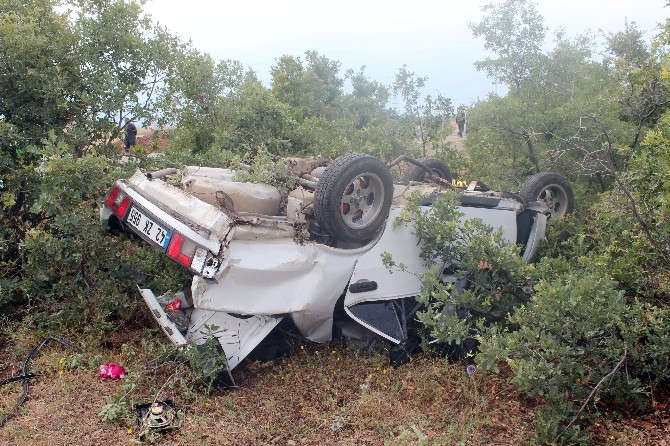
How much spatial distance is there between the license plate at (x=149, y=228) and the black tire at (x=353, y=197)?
111cm

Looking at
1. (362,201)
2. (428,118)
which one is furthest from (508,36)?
(362,201)

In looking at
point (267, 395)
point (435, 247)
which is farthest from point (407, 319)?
point (267, 395)

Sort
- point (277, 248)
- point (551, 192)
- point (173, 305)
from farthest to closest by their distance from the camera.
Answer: point (551, 192) < point (173, 305) < point (277, 248)

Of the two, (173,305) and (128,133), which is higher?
(128,133)

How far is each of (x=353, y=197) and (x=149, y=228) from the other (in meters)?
1.56

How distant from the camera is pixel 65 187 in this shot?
5.02 meters

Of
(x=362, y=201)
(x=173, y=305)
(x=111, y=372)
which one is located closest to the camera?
(x=111, y=372)

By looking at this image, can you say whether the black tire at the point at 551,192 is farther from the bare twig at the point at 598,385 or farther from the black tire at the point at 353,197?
the bare twig at the point at 598,385

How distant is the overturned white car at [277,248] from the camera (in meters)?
4.05

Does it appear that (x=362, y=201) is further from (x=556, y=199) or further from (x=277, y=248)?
(x=556, y=199)

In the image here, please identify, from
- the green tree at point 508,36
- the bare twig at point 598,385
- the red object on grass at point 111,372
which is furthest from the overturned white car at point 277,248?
the green tree at point 508,36

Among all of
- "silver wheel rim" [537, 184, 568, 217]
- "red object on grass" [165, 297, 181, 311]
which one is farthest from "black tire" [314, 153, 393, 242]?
"silver wheel rim" [537, 184, 568, 217]

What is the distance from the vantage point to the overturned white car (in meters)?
4.05

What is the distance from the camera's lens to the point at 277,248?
4.30 metres
